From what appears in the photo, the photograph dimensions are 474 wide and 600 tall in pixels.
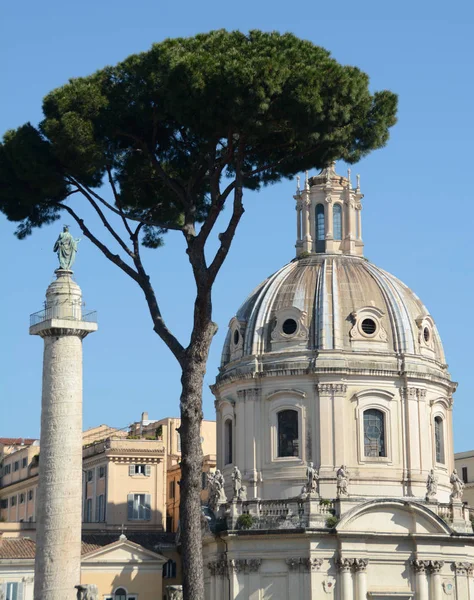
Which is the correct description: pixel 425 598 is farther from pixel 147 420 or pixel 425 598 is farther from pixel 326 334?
pixel 147 420

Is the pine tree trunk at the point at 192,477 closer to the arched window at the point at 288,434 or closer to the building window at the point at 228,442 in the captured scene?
the arched window at the point at 288,434

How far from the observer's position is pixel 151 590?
192ft

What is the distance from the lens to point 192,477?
31.6 meters

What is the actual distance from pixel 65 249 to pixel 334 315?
67.1ft

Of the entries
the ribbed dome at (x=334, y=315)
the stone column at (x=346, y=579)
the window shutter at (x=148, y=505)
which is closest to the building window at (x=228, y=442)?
the ribbed dome at (x=334, y=315)

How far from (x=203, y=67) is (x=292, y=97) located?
2.22 meters

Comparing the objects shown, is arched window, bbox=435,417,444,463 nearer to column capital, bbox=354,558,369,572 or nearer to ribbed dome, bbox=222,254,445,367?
ribbed dome, bbox=222,254,445,367

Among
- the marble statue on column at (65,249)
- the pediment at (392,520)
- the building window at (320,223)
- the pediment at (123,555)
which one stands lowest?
the pediment at (123,555)

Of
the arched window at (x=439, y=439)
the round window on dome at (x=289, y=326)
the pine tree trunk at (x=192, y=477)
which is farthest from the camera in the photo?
the arched window at (x=439, y=439)

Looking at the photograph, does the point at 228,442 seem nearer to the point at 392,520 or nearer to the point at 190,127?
the point at 392,520

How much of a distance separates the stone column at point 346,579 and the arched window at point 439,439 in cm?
792

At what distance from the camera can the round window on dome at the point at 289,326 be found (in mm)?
61469

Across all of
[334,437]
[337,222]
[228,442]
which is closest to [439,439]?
[334,437]

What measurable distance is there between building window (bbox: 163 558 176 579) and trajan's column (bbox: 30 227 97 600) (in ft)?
62.8
